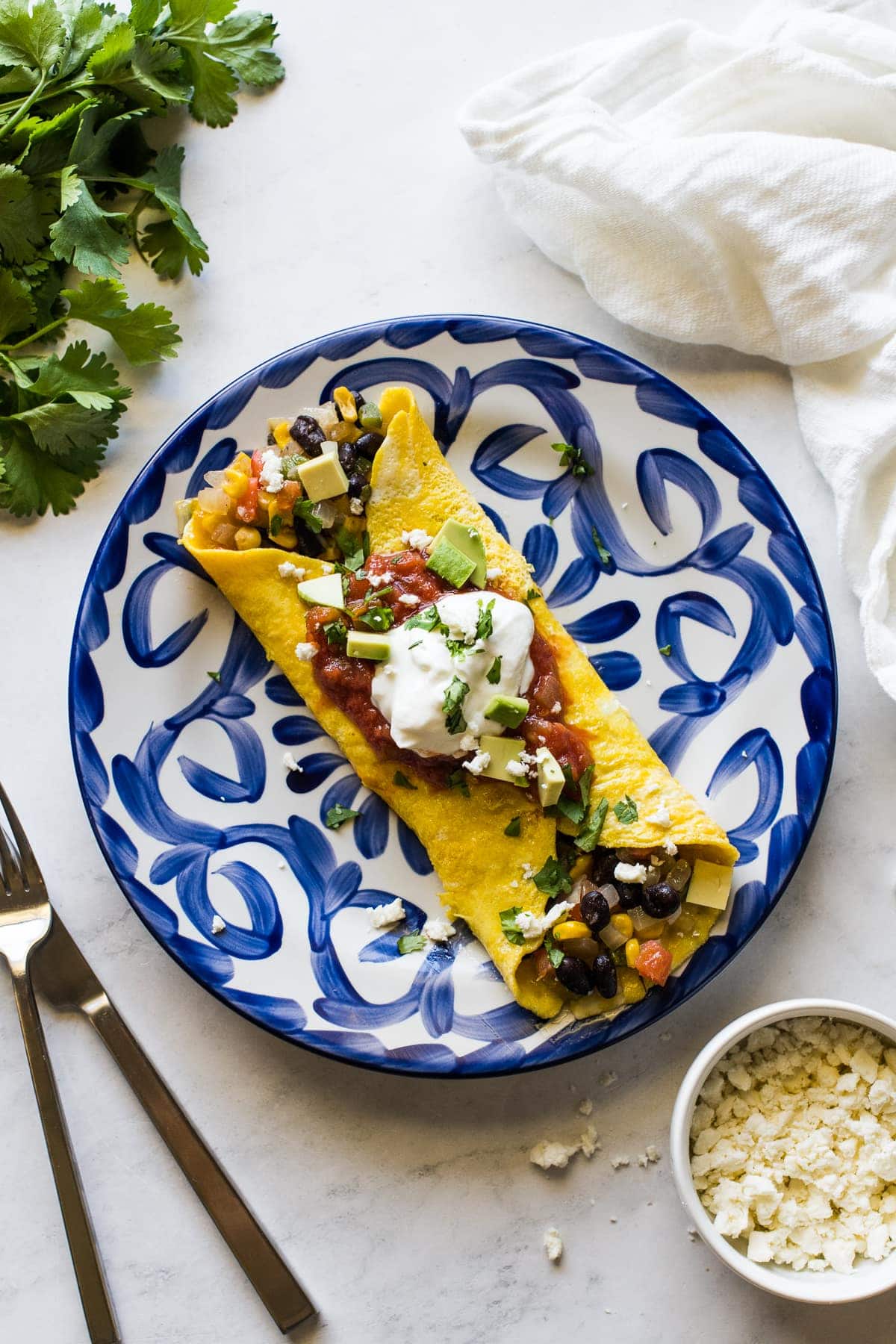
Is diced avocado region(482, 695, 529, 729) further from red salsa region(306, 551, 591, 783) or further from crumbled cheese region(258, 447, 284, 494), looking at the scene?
crumbled cheese region(258, 447, 284, 494)

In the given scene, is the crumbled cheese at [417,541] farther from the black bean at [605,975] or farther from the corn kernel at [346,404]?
the black bean at [605,975]

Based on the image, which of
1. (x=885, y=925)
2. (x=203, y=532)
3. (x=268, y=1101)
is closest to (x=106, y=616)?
(x=203, y=532)

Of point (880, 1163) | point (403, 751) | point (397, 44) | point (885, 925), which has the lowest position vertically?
point (880, 1163)

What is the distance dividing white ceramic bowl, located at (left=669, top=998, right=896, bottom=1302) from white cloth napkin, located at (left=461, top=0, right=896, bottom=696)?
120cm

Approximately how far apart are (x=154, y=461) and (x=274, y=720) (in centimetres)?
104

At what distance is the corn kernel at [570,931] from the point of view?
3.73 meters

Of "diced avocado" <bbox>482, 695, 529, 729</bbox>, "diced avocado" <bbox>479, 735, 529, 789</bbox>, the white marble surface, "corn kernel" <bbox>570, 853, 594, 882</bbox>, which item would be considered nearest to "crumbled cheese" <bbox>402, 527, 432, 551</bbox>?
"diced avocado" <bbox>482, 695, 529, 729</bbox>

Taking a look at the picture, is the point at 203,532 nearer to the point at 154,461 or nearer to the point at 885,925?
the point at 154,461

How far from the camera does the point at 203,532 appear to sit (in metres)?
3.99

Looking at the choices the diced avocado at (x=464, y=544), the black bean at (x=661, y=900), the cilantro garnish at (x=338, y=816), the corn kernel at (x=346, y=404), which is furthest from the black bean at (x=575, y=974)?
the corn kernel at (x=346, y=404)

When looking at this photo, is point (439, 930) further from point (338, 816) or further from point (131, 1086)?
point (131, 1086)

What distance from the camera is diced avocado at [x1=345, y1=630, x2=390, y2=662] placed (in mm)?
3742

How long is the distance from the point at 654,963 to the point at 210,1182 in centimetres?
180

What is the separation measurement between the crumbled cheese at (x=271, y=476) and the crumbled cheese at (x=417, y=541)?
47cm
